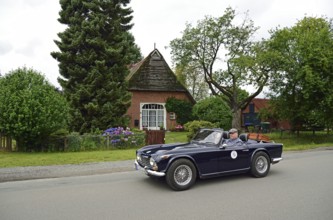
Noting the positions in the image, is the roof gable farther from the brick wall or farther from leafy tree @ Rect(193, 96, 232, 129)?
leafy tree @ Rect(193, 96, 232, 129)

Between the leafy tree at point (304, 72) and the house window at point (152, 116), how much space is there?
1102 centimetres

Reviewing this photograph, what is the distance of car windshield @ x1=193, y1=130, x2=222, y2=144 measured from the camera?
7.80 meters

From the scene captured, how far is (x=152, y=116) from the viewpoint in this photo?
29.1 m

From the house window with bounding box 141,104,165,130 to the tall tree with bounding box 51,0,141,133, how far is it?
8.74 meters

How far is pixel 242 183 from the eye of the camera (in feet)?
24.3

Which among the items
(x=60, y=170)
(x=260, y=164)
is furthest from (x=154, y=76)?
(x=260, y=164)

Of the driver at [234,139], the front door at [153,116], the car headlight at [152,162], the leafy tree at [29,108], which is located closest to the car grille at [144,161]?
the car headlight at [152,162]

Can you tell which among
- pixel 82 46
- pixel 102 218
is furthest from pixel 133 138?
pixel 102 218

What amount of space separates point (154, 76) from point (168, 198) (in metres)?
23.9

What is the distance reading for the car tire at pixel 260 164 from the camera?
7.98 meters

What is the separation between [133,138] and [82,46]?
789 centimetres

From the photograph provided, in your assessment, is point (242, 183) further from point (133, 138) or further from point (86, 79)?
point (86, 79)

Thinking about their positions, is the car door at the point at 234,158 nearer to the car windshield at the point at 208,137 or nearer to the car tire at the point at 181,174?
the car windshield at the point at 208,137

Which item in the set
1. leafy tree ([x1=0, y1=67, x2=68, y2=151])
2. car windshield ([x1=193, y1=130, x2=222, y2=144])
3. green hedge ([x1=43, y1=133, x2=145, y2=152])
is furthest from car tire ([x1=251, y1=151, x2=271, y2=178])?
leafy tree ([x1=0, y1=67, x2=68, y2=151])
